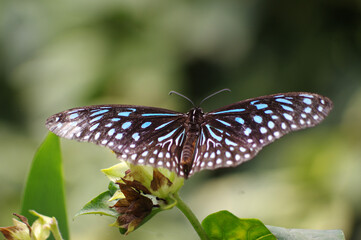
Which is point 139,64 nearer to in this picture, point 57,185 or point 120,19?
point 120,19

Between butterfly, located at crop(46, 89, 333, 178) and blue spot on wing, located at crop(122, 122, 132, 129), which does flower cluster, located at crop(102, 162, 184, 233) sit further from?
blue spot on wing, located at crop(122, 122, 132, 129)

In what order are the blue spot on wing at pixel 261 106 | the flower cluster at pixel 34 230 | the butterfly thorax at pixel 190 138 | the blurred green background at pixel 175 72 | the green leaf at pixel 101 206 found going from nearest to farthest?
the flower cluster at pixel 34 230, the green leaf at pixel 101 206, the butterfly thorax at pixel 190 138, the blue spot on wing at pixel 261 106, the blurred green background at pixel 175 72

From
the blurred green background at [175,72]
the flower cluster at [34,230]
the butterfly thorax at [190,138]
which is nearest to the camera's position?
the flower cluster at [34,230]

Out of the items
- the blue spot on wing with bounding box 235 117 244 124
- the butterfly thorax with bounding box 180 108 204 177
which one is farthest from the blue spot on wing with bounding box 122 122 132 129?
the blue spot on wing with bounding box 235 117 244 124

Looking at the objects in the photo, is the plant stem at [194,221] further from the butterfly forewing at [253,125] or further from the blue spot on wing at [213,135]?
the blue spot on wing at [213,135]

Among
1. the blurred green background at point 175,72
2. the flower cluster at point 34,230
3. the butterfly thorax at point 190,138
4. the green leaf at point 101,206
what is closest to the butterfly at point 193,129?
the butterfly thorax at point 190,138
